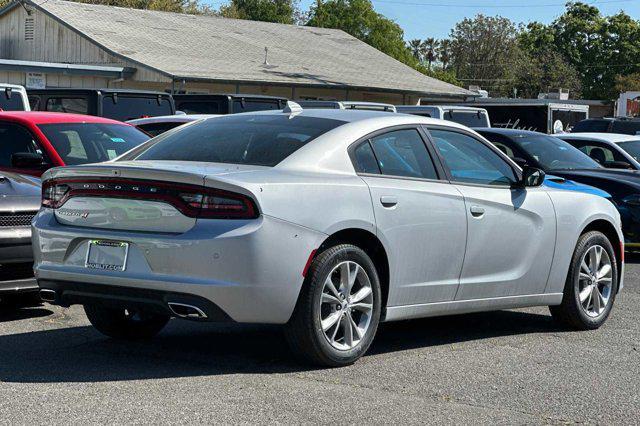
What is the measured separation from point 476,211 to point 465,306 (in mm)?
634

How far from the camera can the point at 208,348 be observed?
7.09 meters

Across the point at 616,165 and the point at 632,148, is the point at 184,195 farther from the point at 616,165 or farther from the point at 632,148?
the point at 632,148

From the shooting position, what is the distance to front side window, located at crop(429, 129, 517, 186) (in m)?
7.45

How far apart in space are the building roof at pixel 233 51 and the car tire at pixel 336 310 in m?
27.3

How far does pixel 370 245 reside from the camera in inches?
263

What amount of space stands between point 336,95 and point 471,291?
3371 cm

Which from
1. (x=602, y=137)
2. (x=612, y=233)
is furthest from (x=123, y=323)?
(x=602, y=137)

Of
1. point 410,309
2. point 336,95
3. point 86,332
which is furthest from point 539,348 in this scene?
point 336,95

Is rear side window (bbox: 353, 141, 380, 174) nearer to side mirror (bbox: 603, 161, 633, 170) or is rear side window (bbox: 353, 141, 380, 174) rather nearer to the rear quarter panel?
the rear quarter panel

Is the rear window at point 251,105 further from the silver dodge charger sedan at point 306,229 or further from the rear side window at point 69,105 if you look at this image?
the silver dodge charger sedan at point 306,229

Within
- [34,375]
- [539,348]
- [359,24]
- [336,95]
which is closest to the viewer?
[34,375]

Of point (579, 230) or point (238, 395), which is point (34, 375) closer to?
point (238, 395)

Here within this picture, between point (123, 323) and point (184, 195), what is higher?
point (184, 195)

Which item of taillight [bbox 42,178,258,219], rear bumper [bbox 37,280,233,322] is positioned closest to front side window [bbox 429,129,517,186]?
taillight [bbox 42,178,258,219]
